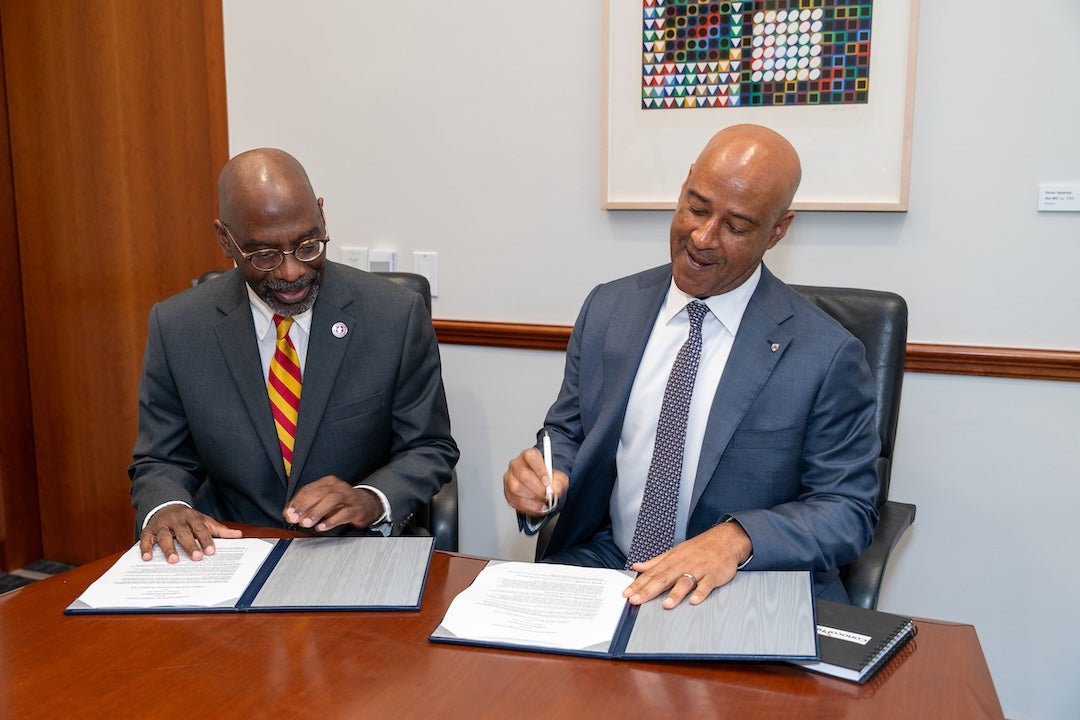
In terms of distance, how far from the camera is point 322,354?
2.00 meters

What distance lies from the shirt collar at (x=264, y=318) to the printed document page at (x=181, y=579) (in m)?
0.56

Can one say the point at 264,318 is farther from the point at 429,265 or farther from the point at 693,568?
the point at 693,568

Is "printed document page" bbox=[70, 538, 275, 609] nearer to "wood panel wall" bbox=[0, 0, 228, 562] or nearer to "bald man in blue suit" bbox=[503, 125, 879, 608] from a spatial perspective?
"bald man in blue suit" bbox=[503, 125, 879, 608]

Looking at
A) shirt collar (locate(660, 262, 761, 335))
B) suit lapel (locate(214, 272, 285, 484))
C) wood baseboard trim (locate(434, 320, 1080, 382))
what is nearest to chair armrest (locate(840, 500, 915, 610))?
shirt collar (locate(660, 262, 761, 335))

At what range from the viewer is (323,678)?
47.0 inches

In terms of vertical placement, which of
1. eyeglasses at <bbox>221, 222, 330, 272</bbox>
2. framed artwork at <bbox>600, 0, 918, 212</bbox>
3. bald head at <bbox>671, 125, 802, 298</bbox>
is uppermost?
framed artwork at <bbox>600, 0, 918, 212</bbox>

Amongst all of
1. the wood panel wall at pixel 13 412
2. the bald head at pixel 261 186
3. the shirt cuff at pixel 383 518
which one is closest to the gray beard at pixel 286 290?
the bald head at pixel 261 186

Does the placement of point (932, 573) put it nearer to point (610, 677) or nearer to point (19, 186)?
point (610, 677)

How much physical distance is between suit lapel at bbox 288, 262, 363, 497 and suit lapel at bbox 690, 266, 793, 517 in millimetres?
795

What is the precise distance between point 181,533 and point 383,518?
15.0 inches

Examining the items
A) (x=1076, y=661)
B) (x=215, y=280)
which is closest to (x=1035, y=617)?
(x=1076, y=661)

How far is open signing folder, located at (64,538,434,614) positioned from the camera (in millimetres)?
1389

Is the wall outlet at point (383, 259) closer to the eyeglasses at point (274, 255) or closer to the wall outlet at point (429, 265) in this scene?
the wall outlet at point (429, 265)

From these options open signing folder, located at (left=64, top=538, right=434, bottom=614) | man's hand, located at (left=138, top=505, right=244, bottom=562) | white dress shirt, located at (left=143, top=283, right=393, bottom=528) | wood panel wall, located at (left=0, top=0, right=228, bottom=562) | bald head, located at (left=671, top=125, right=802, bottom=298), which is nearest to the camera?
open signing folder, located at (left=64, top=538, right=434, bottom=614)
